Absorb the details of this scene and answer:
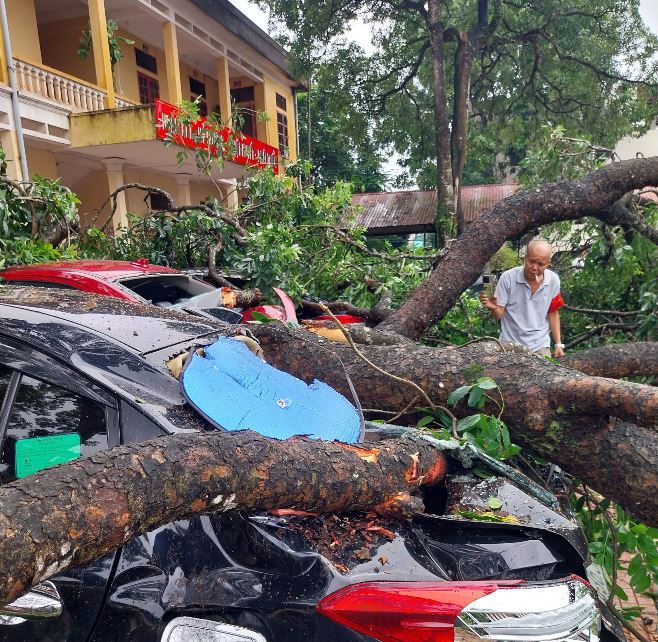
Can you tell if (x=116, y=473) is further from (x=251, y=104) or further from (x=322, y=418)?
(x=251, y=104)

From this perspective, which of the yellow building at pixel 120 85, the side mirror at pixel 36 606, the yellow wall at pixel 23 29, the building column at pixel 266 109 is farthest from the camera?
the building column at pixel 266 109

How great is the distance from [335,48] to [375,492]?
17.5m

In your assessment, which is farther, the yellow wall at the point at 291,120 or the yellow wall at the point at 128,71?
the yellow wall at the point at 291,120

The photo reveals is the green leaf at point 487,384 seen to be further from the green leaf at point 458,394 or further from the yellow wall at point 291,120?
the yellow wall at point 291,120

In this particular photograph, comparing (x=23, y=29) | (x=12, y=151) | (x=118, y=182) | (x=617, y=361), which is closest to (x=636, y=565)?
(x=617, y=361)

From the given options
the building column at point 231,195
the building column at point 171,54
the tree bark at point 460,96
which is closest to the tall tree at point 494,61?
the tree bark at point 460,96

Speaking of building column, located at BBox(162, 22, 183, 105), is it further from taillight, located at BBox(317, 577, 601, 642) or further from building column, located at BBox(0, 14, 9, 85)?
taillight, located at BBox(317, 577, 601, 642)

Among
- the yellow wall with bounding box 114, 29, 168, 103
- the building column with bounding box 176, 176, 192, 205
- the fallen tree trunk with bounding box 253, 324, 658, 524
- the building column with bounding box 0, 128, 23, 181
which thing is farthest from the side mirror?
the building column with bounding box 176, 176, 192, 205

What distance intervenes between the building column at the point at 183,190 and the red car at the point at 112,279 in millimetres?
11536

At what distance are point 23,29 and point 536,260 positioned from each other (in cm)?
1236

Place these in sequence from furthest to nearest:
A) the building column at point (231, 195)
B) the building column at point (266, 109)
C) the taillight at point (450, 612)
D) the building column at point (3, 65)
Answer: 1. the building column at point (266, 109)
2. the building column at point (3, 65)
3. the building column at point (231, 195)
4. the taillight at point (450, 612)

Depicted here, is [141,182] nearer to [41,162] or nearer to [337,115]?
[41,162]

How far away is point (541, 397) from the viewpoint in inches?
96.8

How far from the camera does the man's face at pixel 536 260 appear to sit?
397 centimetres
